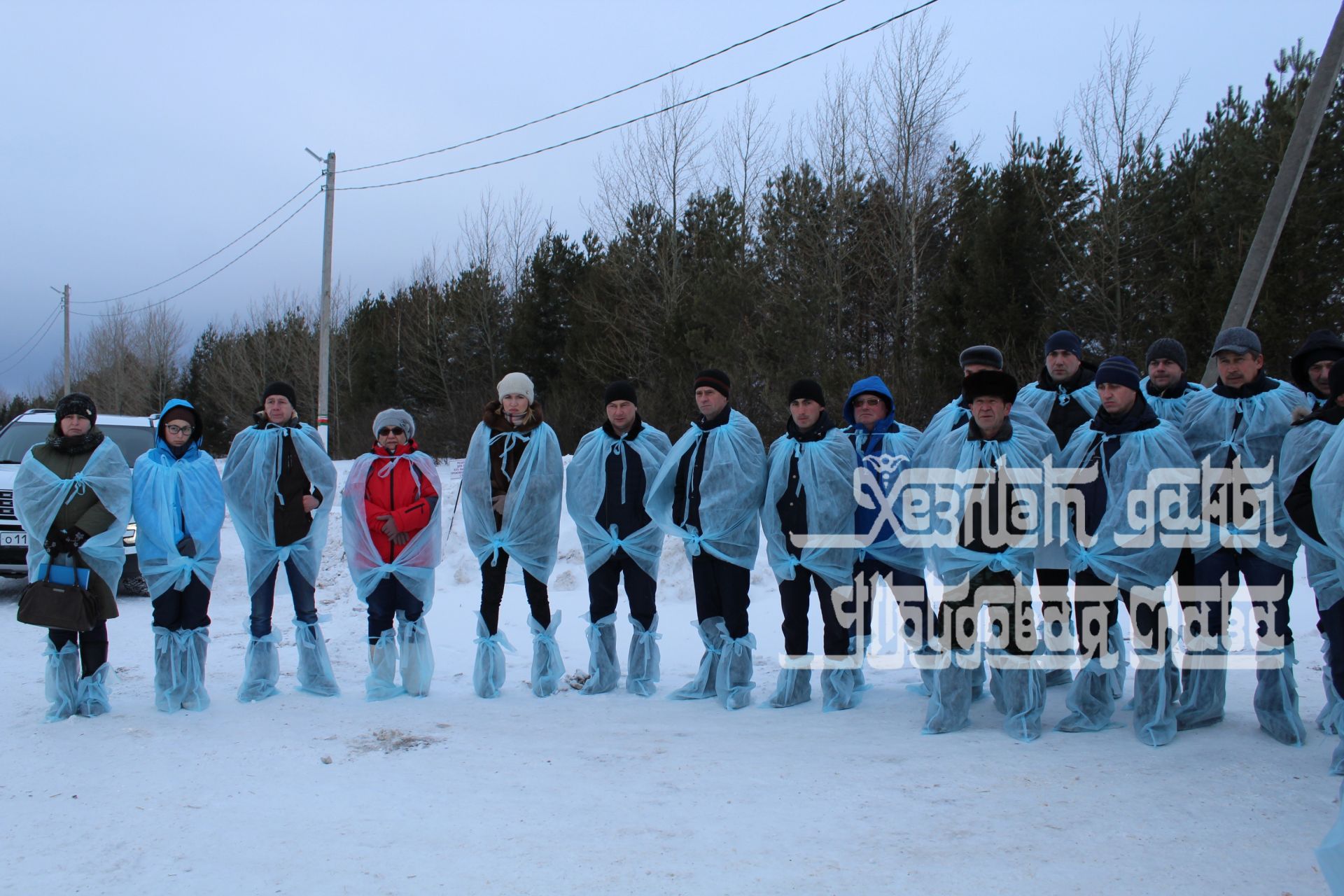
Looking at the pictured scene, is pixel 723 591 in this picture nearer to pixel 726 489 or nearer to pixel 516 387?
pixel 726 489

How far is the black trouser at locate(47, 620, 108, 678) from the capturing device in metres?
4.63

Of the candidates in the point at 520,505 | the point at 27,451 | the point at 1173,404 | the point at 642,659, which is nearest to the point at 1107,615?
the point at 1173,404

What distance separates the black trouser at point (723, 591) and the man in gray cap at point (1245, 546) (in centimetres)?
206

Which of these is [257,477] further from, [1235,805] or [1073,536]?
[1235,805]

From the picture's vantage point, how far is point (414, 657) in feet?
16.4

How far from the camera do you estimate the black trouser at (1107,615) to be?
13.1 ft

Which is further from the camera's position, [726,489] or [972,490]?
[726,489]

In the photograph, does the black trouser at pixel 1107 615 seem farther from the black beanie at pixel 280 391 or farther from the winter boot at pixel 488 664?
the black beanie at pixel 280 391

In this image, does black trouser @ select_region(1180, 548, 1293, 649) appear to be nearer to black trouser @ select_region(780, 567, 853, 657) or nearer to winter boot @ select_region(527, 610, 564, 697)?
black trouser @ select_region(780, 567, 853, 657)

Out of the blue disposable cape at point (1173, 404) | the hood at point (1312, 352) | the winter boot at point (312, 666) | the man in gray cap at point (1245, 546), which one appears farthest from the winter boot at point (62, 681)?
the hood at point (1312, 352)

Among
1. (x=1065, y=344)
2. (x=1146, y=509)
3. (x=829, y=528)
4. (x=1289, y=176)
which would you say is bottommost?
(x=829, y=528)

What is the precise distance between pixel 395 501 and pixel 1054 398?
366cm

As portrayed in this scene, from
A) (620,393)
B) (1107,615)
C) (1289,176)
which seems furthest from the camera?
(1289,176)

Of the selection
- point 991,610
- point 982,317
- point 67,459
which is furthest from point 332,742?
point 982,317
